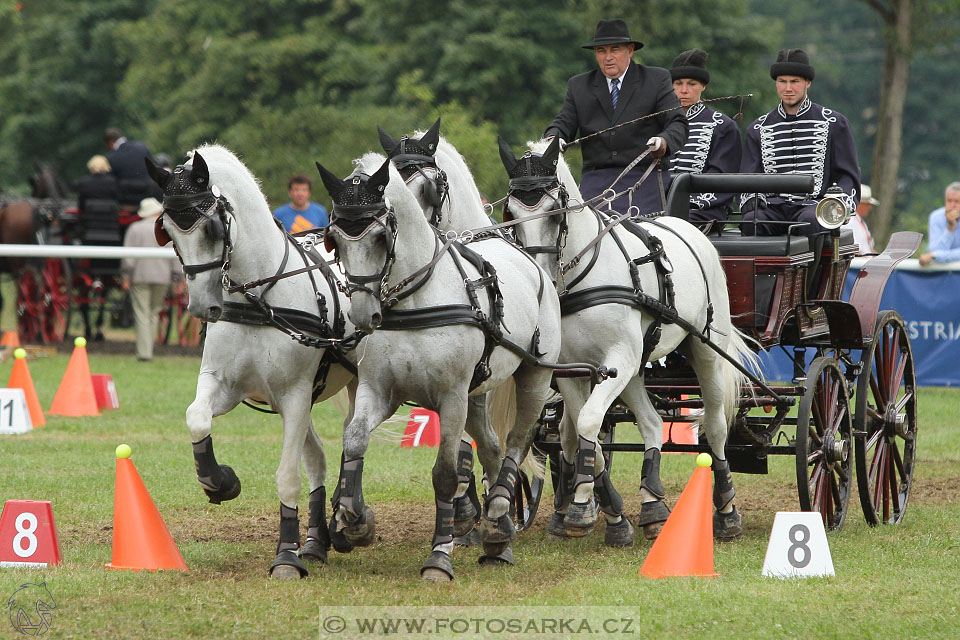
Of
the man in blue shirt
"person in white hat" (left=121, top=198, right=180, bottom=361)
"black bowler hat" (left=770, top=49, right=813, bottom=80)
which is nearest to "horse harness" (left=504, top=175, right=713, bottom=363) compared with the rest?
"black bowler hat" (left=770, top=49, right=813, bottom=80)

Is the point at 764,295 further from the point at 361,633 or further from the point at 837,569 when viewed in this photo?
the point at 361,633

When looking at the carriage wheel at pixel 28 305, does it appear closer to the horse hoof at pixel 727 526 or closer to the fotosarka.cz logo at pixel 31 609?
the horse hoof at pixel 727 526

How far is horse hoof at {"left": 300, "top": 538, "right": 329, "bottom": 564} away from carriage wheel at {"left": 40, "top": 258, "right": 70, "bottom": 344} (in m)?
12.0

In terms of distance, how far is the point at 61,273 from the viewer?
17.7 m

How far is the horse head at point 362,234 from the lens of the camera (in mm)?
5207

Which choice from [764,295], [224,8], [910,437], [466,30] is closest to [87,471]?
[764,295]

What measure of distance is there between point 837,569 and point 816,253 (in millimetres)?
2267

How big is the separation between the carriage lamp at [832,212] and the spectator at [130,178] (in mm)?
12107

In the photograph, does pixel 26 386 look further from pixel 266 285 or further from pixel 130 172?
pixel 130 172

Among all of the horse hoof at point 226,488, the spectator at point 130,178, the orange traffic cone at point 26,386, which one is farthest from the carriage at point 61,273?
the horse hoof at point 226,488

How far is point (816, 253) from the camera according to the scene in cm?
773

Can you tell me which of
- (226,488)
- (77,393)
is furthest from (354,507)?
(77,393)

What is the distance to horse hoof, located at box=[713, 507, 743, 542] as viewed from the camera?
7.29 meters

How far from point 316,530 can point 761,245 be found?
3139 millimetres
